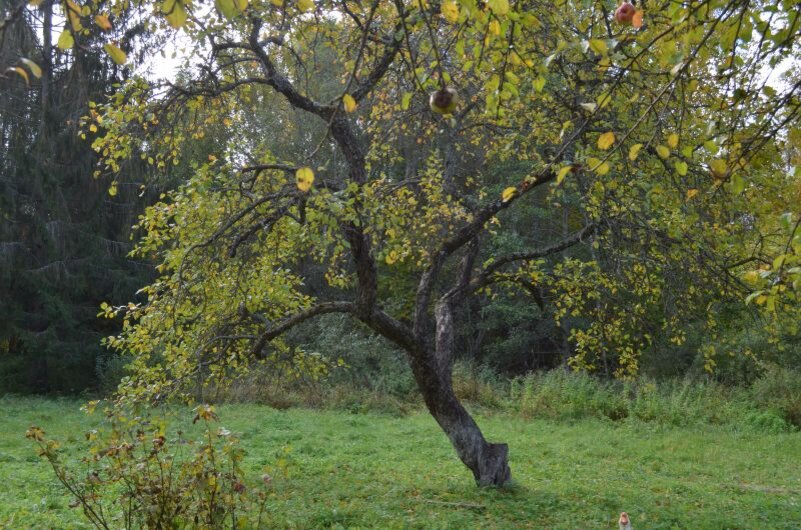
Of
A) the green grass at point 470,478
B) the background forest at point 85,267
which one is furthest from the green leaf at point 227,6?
the background forest at point 85,267

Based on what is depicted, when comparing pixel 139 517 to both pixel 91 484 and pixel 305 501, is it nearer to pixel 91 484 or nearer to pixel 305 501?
pixel 91 484

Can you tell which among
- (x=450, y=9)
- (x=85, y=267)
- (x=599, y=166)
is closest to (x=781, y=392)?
(x=599, y=166)

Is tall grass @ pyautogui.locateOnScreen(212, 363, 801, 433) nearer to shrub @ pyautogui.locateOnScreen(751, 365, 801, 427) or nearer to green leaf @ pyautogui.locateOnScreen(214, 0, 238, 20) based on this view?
shrub @ pyautogui.locateOnScreen(751, 365, 801, 427)

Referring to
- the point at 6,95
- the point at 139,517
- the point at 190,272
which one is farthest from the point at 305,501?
the point at 6,95

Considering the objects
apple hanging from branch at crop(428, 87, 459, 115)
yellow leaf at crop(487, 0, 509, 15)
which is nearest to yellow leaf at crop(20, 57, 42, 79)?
apple hanging from branch at crop(428, 87, 459, 115)

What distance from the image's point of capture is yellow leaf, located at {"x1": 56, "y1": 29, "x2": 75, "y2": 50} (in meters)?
1.79

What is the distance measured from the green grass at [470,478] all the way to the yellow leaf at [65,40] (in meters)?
2.60

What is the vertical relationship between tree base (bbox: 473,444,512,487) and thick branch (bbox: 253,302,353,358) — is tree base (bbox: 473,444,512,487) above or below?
below

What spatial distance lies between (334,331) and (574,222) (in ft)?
23.0

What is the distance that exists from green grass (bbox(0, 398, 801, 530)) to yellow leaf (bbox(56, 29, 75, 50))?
2.60 metres

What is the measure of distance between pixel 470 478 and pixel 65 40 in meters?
6.39

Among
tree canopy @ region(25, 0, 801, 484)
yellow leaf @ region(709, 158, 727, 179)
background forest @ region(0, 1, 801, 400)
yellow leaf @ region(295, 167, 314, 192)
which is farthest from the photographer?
background forest @ region(0, 1, 801, 400)

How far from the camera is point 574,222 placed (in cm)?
1922

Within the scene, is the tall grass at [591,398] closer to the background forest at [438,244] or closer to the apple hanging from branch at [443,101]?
the background forest at [438,244]
